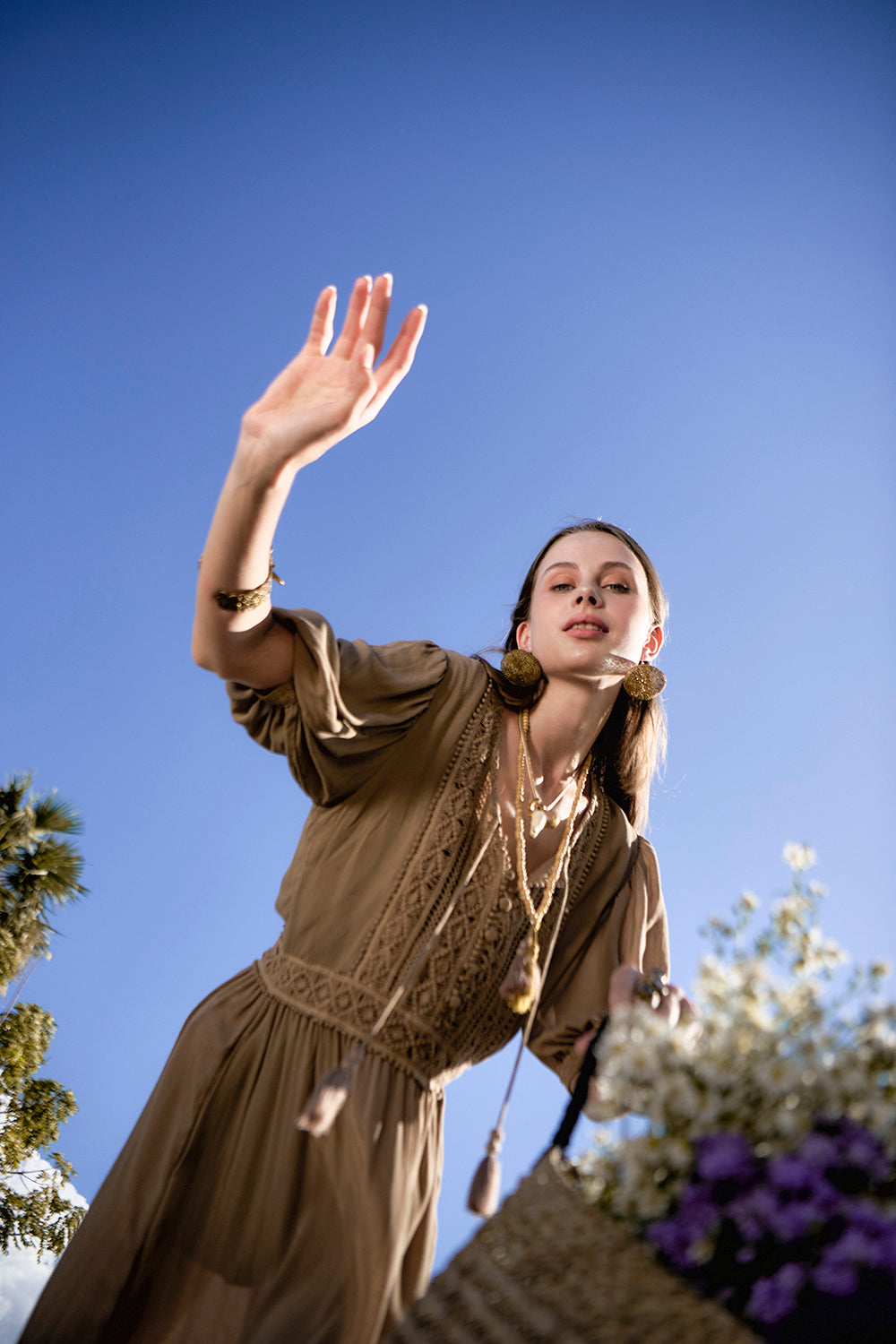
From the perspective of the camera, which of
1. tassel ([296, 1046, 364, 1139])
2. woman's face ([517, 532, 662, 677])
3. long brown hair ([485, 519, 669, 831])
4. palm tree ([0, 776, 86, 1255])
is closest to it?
tassel ([296, 1046, 364, 1139])

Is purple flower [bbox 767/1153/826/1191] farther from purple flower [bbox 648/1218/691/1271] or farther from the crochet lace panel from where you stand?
the crochet lace panel

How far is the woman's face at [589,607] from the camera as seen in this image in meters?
2.92

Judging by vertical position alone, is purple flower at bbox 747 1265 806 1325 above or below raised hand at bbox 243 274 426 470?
below

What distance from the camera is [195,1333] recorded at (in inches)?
82.4

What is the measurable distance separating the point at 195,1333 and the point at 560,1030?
1166 mm

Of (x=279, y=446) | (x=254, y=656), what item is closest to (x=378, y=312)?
(x=279, y=446)

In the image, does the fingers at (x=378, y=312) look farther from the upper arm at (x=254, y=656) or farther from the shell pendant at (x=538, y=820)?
the shell pendant at (x=538, y=820)

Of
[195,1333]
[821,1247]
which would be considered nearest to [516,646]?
[195,1333]

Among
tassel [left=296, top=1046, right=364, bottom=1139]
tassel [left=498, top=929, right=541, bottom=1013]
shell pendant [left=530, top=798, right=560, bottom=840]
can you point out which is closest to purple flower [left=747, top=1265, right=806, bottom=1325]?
tassel [left=296, top=1046, right=364, bottom=1139]

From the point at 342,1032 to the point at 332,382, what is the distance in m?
1.57

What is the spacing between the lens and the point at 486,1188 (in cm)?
188

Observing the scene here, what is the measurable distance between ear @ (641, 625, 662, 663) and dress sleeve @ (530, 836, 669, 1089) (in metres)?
0.72

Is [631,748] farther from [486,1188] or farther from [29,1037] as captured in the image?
[29,1037]

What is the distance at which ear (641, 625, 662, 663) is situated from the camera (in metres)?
3.37
